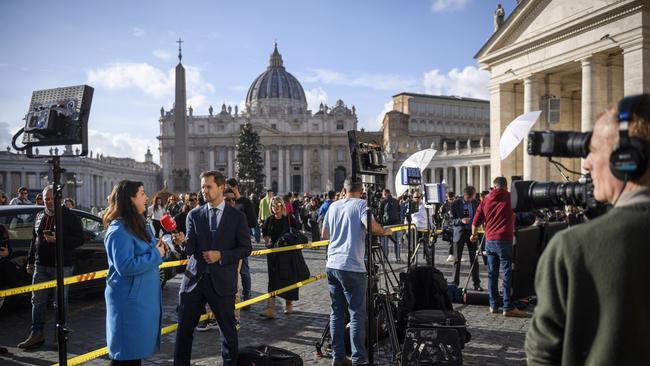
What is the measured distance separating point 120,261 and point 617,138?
3.42 meters

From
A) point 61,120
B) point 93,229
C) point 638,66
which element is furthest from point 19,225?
point 638,66

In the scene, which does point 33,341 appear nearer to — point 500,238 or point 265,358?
point 265,358

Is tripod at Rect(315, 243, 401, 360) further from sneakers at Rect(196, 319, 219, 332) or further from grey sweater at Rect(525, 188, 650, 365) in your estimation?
grey sweater at Rect(525, 188, 650, 365)

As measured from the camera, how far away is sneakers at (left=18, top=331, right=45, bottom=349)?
6430 mm

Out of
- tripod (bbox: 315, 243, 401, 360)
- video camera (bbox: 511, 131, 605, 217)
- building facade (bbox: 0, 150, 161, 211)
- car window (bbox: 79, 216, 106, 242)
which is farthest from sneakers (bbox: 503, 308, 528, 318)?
building facade (bbox: 0, 150, 161, 211)

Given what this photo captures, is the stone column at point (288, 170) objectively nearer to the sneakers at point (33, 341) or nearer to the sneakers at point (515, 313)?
the sneakers at point (515, 313)

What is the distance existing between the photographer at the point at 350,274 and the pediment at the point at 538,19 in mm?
20125

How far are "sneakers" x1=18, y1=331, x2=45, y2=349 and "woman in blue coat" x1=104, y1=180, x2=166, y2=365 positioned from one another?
3329mm

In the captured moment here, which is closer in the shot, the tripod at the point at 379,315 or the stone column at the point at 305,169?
the tripod at the point at 379,315

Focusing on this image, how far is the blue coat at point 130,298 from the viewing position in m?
3.84

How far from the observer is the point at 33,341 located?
21.2ft

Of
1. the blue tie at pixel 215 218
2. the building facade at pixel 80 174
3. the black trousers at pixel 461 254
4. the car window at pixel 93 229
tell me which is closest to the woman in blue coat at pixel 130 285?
the blue tie at pixel 215 218

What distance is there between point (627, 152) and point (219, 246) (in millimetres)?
3949

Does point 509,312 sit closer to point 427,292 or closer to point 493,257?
point 493,257
